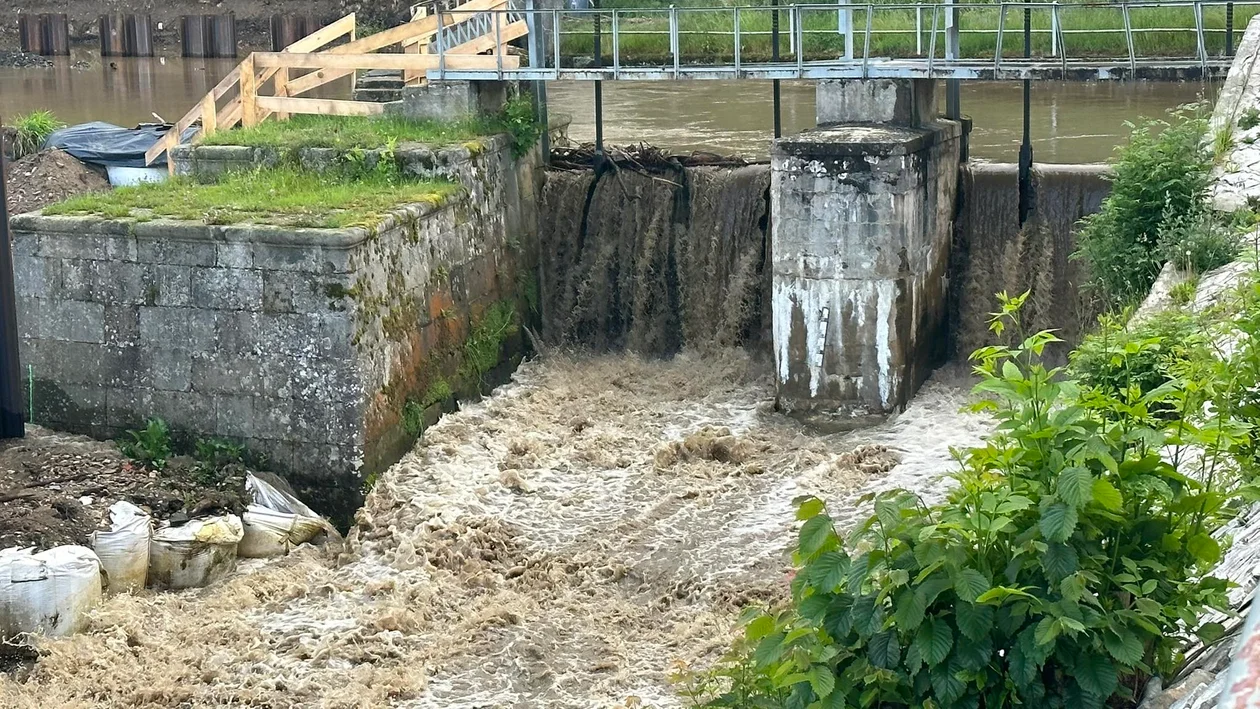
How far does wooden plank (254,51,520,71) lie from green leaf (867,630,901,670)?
9884 millimetres

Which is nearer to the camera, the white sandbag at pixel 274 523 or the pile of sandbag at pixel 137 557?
the pile of sandbag at pixel 137 557

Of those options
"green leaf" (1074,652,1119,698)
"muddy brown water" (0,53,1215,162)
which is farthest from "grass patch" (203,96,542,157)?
"green leaf" (1074,652,1119,698)

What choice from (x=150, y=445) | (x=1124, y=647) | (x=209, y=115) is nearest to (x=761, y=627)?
(x=1124, y=647)

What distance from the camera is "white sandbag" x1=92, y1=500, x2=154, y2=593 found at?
378 inches

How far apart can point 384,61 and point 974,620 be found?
1047 centimetres

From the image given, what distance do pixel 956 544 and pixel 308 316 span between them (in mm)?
6911

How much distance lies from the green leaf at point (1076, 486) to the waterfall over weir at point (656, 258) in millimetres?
9322

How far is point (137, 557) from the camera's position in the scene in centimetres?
970

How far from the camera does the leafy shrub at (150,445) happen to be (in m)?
11.0

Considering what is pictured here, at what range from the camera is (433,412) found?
1226 centimetres

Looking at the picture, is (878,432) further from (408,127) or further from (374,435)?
(408,127)

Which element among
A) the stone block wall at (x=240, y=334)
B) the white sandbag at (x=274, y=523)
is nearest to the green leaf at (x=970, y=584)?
the white sandbag at (x=274, y=523)

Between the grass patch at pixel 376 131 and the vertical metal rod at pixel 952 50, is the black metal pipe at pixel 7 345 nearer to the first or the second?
the grass patch at pixel 376 131

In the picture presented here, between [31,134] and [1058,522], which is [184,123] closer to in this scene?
[31,134]
